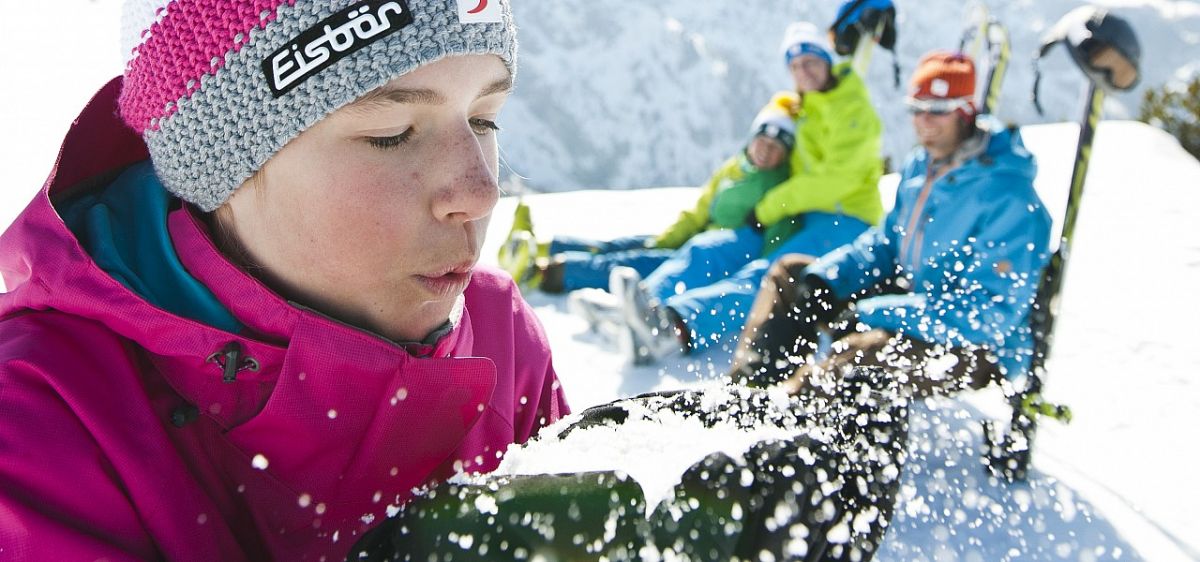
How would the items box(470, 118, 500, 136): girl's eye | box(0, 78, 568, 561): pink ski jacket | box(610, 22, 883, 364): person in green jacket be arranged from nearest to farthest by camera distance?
box(0, 78, 568, 561): pink ski jacket → box(470, 118, 500, 136): girl's eye → box(610, 22, 883, 364): person in green jacket

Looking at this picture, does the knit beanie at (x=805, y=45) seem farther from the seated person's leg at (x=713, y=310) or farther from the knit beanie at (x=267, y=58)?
the knit beanie at (x=267, y=58)

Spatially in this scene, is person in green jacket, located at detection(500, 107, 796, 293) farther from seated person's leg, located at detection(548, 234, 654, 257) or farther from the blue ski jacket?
the blue ski jacket

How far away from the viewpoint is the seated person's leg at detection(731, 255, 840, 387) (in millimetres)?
3551

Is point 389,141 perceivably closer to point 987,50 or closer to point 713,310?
point 713,310

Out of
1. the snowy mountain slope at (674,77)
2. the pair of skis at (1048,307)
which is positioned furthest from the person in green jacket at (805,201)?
the snowy mountain slope at (674,77)

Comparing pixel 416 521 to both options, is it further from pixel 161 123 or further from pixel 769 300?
pixel 769 300

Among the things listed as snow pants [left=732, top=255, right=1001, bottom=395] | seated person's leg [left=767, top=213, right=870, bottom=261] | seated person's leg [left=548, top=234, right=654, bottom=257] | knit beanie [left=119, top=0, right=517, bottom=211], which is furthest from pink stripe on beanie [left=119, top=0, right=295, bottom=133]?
seated person's leg [left=548, top=234, right=654, bottom=257]

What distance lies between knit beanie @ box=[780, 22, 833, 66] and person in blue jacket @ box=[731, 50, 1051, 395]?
4.51 ft

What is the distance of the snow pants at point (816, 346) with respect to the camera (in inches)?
121

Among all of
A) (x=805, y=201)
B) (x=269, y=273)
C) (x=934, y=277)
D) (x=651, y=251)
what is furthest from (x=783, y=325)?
(x=269, y=273)

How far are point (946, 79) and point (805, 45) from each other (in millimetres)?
1785

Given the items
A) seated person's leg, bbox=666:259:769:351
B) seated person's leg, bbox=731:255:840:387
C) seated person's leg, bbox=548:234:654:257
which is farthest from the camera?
seated person's leg, bbox=548:234:654:257

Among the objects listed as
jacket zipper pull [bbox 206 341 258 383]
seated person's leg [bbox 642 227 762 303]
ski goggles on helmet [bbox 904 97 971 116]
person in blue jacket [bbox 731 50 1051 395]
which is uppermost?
jacket zipper pull [bbox 206 341 258 383]

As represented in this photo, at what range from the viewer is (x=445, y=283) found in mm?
963
